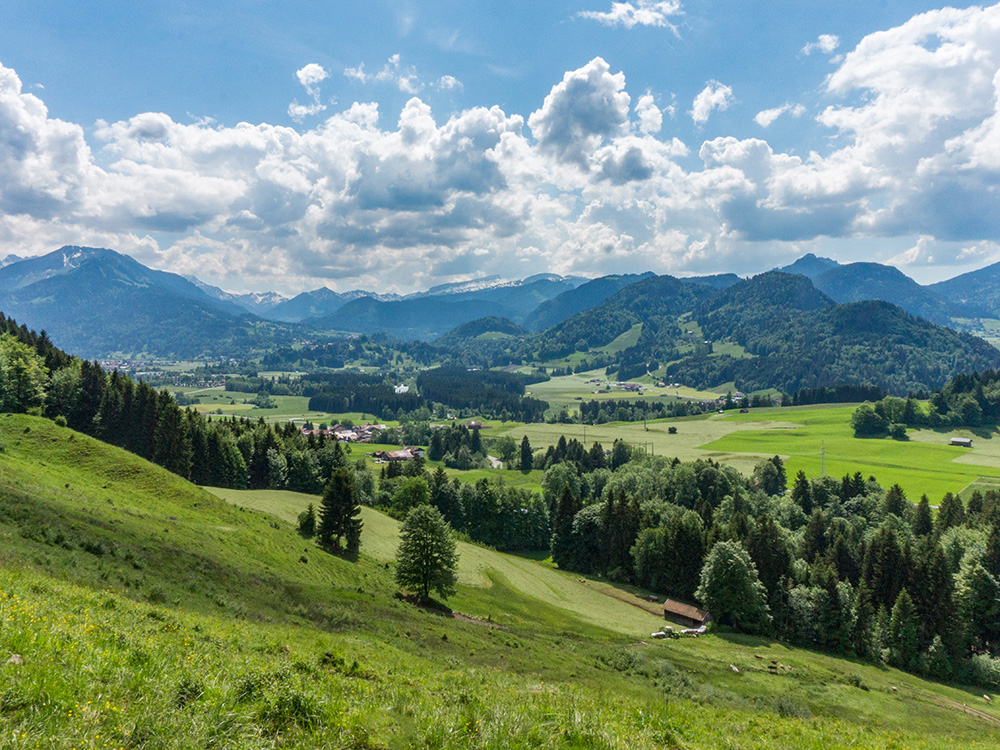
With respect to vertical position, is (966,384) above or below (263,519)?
above

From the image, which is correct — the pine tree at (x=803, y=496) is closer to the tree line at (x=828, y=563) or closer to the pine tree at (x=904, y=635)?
the tree line at (x=828, y=563)

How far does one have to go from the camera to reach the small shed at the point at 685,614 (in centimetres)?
6656

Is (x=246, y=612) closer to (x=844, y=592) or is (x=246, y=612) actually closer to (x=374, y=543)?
(x=374, y=543)


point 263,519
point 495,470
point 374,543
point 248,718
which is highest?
point 248,718

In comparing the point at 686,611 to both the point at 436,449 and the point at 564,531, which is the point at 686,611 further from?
the point at 436,449

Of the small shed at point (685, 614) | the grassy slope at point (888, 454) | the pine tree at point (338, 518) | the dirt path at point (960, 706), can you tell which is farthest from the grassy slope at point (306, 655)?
the grassy slope at point (888, 454)

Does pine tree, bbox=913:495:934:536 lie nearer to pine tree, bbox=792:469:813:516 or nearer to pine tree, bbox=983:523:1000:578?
pine tree, bbox=983:523:1000:578

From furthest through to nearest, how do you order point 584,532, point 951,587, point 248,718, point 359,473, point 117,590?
point 359,473 < point 584,532 < point 951,587 < point 117,590 < point 248,718

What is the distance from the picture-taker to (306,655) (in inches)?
705

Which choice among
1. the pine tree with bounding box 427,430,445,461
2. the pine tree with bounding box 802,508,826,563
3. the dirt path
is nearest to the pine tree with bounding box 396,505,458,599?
the dirt path

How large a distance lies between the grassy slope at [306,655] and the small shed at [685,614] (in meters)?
4.96

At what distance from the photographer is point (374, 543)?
217ft

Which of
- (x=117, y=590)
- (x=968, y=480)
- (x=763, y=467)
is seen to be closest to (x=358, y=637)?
(x=117, y=590)

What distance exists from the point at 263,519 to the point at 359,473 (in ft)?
164
